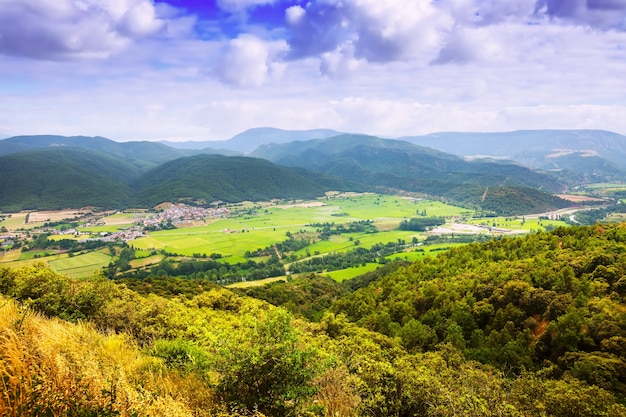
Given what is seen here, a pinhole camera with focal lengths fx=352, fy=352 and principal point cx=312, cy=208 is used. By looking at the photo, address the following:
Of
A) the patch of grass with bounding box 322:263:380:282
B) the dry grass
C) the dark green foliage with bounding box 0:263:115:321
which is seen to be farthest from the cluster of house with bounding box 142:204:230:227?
the dry grass

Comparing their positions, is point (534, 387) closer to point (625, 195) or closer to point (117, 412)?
point (117, 412)

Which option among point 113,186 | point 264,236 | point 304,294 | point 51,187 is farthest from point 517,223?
point 51,187

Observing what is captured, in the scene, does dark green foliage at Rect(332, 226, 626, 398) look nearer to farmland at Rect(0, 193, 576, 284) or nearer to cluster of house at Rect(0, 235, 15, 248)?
farmland at Rect(0, 193, 576, 284)

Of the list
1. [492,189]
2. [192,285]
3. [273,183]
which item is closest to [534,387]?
[192,285]

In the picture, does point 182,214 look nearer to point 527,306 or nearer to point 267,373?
point 527,306

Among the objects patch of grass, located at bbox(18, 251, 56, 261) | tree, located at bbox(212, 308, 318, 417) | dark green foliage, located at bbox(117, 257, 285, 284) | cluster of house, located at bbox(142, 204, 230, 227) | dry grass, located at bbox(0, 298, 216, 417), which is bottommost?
dark green foliage, located at bbox(117, 257, 285, 284)

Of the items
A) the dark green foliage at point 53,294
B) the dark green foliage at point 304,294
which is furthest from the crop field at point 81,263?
the dark green foliage at point 53,294
